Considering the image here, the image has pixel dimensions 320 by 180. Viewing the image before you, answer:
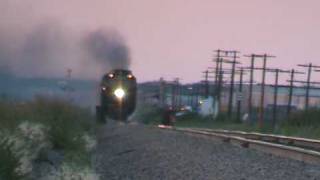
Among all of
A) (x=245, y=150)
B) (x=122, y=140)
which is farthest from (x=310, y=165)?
(x=122, y=140)

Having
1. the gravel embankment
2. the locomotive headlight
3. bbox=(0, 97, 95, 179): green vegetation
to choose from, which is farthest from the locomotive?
the gravel embankment

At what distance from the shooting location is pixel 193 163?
2336cm

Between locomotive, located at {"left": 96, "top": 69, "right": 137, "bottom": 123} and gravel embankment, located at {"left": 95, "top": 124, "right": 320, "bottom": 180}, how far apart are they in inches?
1049

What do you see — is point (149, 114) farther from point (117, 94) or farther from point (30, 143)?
point (30, 143)

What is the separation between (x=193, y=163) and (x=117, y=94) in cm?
3785

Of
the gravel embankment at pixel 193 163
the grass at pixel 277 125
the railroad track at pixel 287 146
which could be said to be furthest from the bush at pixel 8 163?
the grass at pixel 277 125

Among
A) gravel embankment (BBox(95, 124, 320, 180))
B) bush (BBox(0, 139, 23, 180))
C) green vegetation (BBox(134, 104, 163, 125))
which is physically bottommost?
green vegetation (BBox(134, 104, 163, 125))

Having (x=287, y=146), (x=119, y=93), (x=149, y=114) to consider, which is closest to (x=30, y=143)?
(x=287, y=146)

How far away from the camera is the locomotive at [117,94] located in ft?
199

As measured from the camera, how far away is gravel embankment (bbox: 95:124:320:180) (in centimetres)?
2002

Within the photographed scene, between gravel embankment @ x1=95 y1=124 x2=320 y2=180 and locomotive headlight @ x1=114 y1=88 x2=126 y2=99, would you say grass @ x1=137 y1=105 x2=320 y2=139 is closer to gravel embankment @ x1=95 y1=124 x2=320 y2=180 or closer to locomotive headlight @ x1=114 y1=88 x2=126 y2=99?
locomotive headlight @ x1=114 y1=88 x2=126 y2=99

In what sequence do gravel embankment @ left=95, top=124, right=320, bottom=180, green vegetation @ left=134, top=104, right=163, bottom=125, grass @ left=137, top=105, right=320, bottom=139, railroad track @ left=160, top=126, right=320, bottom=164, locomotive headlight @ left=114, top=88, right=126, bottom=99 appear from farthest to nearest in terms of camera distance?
green vegetation @ left=134, top=104, right=163, bottom=125 < locomotive headlight @ left=114, top=88, right=126, bottom=99 < grass @ left=137, top=105, right=320, bottom=139 < railroad track @ left=160, top=126, right=320, bottom=164 < gravel embankment @ left=95, top=124, right=320, bottom=180

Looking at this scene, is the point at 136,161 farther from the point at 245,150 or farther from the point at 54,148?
the point at 54,148

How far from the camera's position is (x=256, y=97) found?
156875 mm
